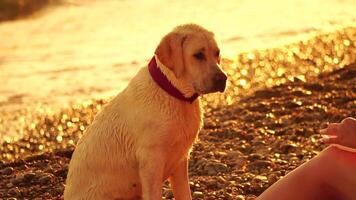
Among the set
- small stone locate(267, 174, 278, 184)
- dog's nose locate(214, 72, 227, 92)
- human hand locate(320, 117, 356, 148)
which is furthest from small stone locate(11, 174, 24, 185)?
human hand locate(320, 117, 356, 148)

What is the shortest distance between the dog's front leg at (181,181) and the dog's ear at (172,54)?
67cm

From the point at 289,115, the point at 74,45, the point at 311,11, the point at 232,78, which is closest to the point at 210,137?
the point at 289,115

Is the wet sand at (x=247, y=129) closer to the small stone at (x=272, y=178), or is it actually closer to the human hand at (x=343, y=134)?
the small stone at (x=272, y=178)

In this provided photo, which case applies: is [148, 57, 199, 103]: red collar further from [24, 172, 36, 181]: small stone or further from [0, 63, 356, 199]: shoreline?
[24, 172, 36, 181]: small stone

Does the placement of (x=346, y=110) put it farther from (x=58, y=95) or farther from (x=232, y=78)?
(x=58, y=95)

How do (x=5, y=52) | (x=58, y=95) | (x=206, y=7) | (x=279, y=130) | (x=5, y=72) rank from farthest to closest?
(x=206, y=7), (x=5, y=52), (x=5, y=72), (x=58, y=95), (x=279, y=130)

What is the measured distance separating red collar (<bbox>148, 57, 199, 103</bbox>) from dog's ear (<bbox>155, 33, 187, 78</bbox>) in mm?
90

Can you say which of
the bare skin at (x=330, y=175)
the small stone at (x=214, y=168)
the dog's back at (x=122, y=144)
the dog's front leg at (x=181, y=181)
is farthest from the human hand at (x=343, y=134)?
the small stone at (x=214, y=168)

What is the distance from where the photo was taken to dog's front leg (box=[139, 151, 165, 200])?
5062mm

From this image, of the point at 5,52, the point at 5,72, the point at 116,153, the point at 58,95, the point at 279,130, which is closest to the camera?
the point at 116,153

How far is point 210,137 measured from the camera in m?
8.09

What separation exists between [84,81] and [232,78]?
207 centimetres

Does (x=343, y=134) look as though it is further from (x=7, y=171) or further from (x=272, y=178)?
(x=7, y=171)

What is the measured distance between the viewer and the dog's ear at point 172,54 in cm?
517
